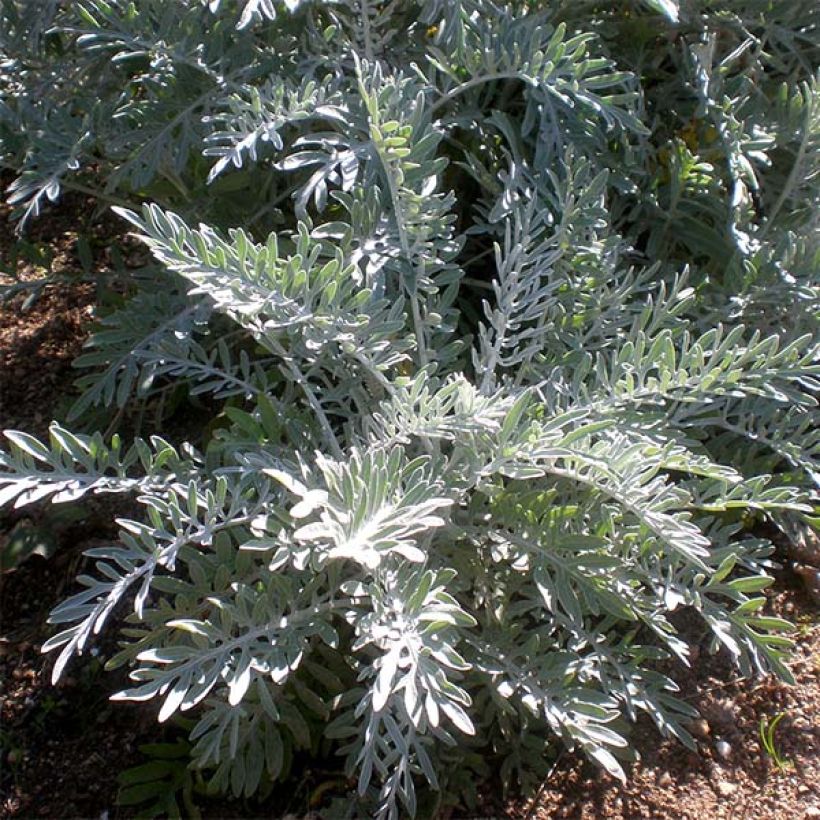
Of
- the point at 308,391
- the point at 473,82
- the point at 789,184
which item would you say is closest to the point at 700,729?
the point at 308,391

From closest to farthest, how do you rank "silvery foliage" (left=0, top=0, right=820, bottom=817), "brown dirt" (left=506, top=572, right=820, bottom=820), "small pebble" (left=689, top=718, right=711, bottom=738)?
"silvery foliage" (left=0, top=0, right=820, bottom=817) < "brown dirt" (left=506, top=572, right=820, bottom=820) < "small pebble" (left=689, top=718, right=711, bottom=738)

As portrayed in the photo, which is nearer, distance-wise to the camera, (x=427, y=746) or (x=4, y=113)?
(x=427, y=746)

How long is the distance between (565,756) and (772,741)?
15.3 inches

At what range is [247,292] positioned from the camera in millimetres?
Result: 1607

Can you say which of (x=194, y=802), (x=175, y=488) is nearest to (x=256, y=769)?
(x=194, y=802)

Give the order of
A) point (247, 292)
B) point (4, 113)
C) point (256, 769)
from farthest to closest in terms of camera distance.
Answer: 1. point (4, 113)
2. point (256, 769)
3. point (247, 292)

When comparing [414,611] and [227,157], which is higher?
[227,157]

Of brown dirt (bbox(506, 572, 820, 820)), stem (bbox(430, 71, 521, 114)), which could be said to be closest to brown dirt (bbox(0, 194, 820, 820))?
brown dirt (bbox(506, 572, 820, 820))

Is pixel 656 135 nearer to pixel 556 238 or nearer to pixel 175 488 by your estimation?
pixel 556 238

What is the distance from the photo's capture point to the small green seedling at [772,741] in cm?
195

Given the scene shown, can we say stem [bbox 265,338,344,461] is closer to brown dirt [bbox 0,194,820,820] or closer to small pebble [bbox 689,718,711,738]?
brown dirt [bbox 0,194,820,820]

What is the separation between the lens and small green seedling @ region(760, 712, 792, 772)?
1.95 metres

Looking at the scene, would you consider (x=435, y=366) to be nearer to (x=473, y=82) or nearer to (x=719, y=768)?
(x=473, y=82)

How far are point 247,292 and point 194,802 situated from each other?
957 millimetres
